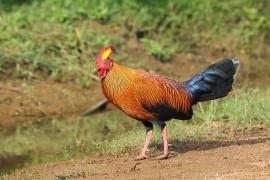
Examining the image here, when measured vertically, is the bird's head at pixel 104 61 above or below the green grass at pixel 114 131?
above

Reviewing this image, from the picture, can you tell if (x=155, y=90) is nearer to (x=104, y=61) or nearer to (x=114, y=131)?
(x=104, y=61)

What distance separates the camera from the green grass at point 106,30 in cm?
1453

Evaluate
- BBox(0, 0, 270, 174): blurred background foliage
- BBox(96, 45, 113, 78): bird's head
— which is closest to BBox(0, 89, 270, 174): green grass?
BBox(0, 0, 270, 174): blurred background foliage

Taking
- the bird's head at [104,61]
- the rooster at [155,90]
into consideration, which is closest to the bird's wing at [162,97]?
the rooster at [155,90]

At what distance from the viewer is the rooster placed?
842cm

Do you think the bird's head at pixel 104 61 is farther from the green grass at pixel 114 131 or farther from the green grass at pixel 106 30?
the green grass at pixel 106 30

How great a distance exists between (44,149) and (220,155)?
10.3 feet

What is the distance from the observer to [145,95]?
848cm

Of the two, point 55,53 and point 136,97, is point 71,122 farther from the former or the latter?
point 136,97

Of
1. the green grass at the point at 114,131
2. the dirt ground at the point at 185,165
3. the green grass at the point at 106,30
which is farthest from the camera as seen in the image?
the green grass at the point at 106,30

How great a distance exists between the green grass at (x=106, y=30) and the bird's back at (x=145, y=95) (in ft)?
19.2

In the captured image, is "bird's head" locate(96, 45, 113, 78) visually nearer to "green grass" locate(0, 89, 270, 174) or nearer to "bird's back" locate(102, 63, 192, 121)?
"bird's back" locate(102, 63, 192, 121)

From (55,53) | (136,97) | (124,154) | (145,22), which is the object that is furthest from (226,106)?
(145,22)

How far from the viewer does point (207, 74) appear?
29.1ft
